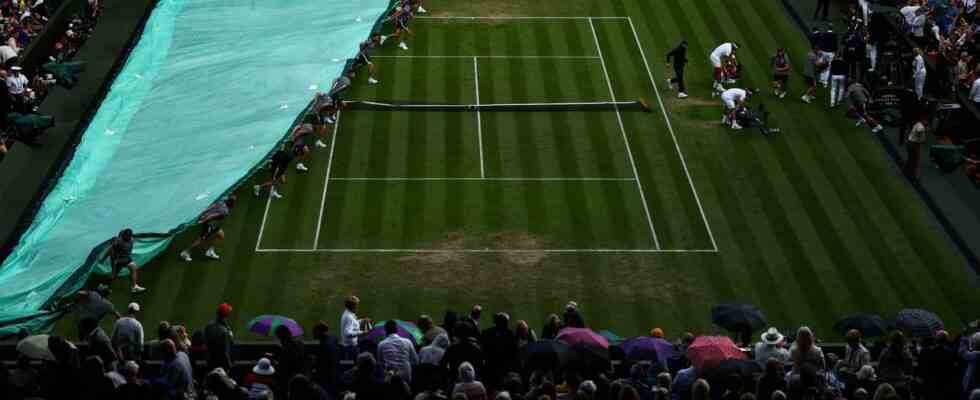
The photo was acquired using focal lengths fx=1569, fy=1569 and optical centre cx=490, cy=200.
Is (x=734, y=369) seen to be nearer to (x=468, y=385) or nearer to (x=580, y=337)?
(x=580, y=337)

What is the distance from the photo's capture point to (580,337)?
2450 cm

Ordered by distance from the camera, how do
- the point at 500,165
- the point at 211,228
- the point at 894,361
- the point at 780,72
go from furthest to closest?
1. the point at 780,72
2. the point at 500,165
3. the point at 211,228
4. the point at 894,361

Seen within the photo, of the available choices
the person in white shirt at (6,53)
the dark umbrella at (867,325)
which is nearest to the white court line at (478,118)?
the person in white shirt at (6,53)

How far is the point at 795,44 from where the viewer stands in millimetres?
47250

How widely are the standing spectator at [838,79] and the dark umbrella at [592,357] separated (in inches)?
791

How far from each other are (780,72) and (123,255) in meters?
19.5

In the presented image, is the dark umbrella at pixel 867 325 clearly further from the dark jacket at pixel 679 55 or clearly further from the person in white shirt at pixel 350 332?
the dark jacket at pixel 679 55

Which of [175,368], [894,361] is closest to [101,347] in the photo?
[175,368]

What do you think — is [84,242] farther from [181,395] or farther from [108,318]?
[181,395]

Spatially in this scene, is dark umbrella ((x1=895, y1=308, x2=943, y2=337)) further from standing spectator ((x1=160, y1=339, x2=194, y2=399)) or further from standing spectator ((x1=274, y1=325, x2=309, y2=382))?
standing spectator ((x1=160, y1=339, x2=194, y2=399))

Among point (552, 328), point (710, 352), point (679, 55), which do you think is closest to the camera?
point (710, 352)

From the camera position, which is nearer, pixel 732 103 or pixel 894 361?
pixel 894 361

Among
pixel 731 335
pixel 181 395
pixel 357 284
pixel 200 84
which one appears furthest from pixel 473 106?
pixel 181 395

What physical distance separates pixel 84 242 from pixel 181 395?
37.1 feet
